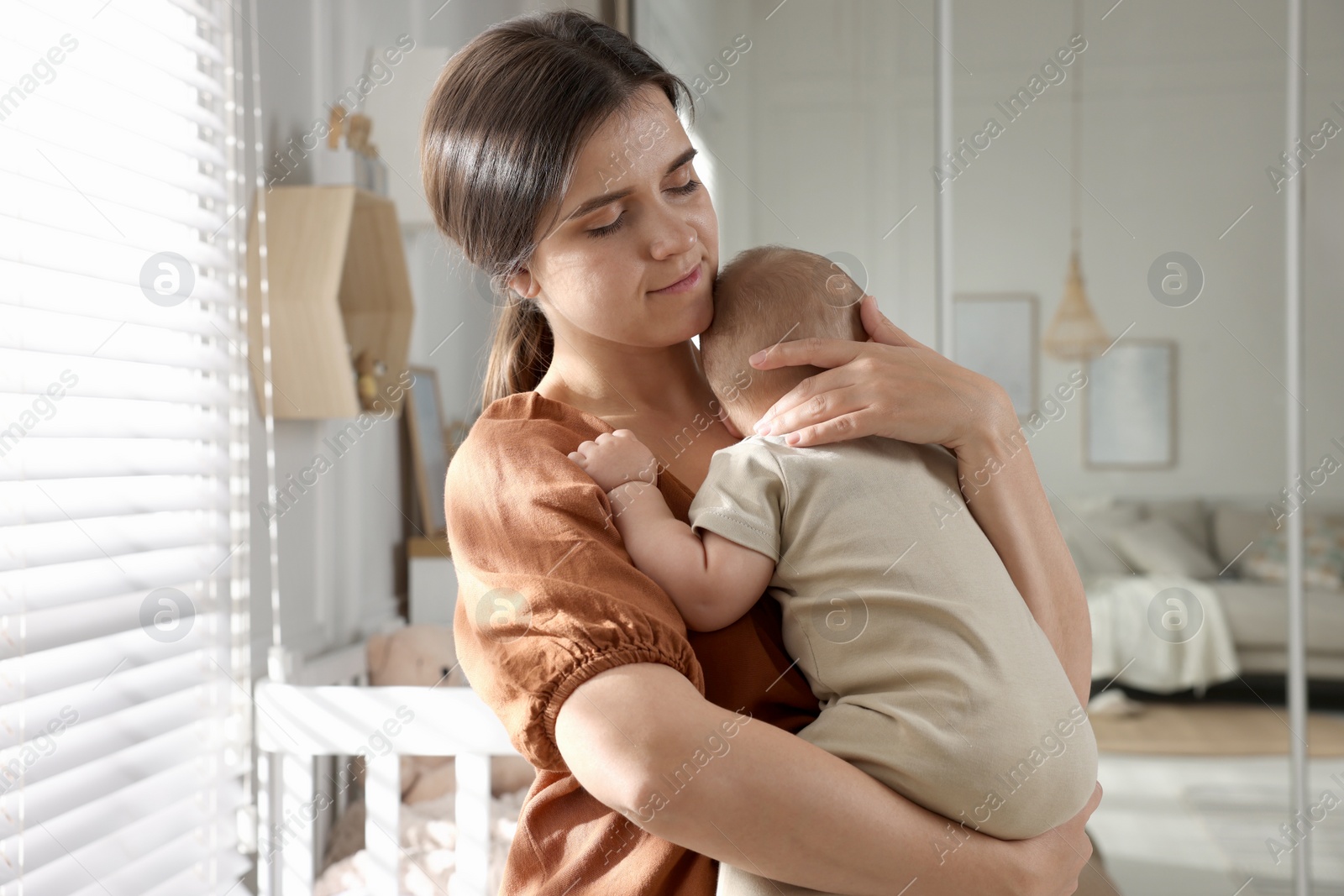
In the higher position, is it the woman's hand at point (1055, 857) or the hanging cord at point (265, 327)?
the hanging cord at point (265, 327)

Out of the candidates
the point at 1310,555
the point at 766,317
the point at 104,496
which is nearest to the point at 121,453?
the point at 104,496

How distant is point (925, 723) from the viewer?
739 mm

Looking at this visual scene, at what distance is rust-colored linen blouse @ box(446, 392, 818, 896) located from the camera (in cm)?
70

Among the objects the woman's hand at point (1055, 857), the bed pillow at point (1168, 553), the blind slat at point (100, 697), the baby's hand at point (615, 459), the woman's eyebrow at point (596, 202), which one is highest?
the woman's eyebrow at point (596, 202)

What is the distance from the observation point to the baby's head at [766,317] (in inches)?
34.2

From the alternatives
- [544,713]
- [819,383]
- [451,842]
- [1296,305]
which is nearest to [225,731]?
[451,842]

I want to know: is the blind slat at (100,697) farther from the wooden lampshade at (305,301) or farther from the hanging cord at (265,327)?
the wooden lampshade at (305,301)

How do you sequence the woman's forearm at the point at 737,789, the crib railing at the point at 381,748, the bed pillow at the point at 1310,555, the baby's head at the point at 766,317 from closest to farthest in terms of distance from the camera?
the woman's forearm at the point at 737,789 < the baby's head at the point at 766,317 < the crib railing at the point at 381,748 < the bed pillow at the point at 1310,555

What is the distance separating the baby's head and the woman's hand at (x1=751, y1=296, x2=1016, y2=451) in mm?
19

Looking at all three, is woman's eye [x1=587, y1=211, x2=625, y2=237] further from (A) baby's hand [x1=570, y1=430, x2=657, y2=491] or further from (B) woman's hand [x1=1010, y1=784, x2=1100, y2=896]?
(B) woman's hand [x1=1010, y1=784, x2=1100, y2=896]

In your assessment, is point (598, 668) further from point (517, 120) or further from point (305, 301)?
point (305, 301)

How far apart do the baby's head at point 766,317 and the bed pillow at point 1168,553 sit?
1.73m

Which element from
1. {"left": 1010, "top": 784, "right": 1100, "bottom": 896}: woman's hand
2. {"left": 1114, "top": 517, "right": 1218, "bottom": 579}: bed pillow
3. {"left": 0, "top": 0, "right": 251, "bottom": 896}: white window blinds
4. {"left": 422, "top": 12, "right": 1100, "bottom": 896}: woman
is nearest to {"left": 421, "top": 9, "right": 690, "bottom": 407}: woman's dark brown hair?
{"left": 422, "top": 12, "right": 1100, "bottom": 896}: woman

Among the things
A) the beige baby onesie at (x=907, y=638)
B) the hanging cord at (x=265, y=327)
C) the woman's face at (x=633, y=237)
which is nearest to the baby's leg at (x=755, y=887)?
the beige baby onesie at (x=907, y=638)
